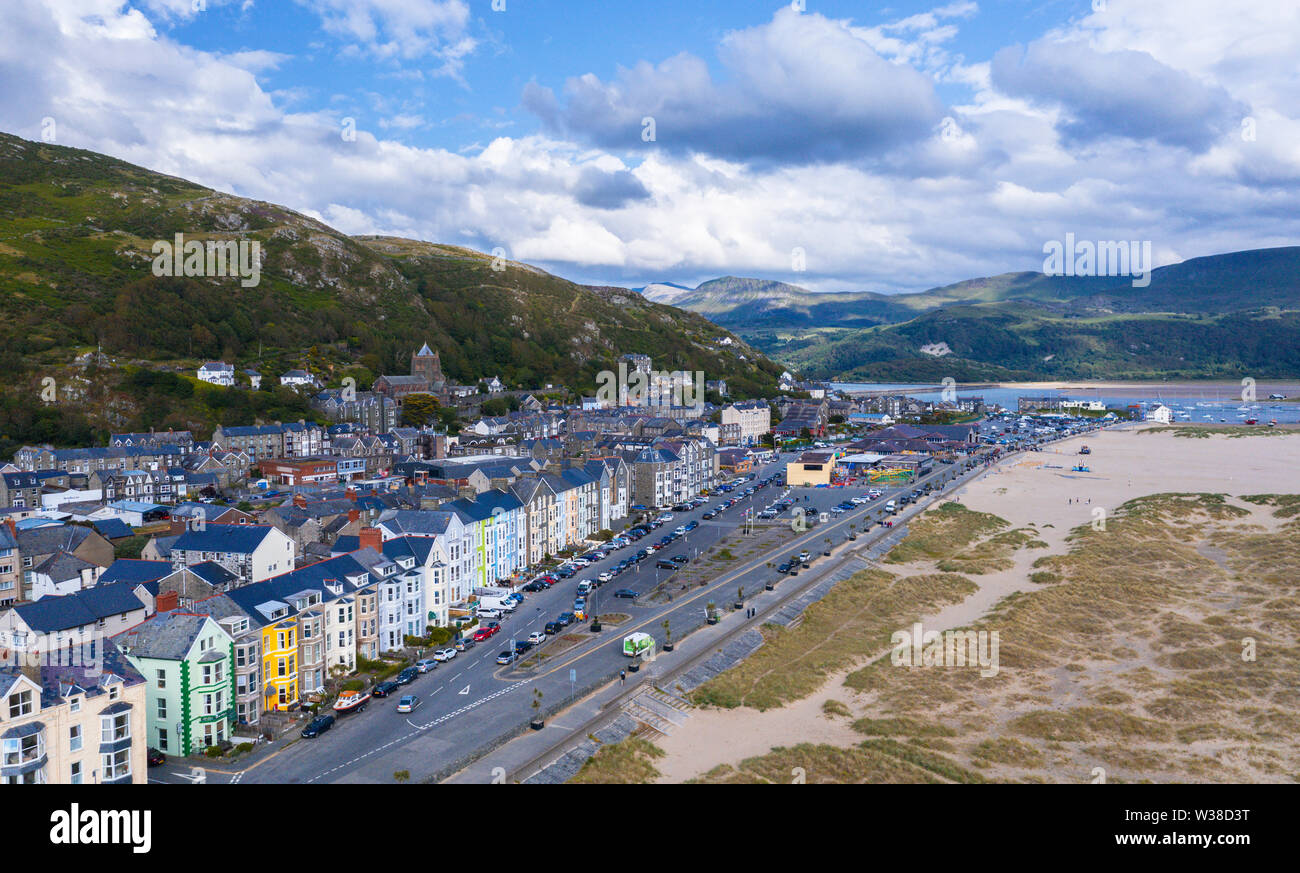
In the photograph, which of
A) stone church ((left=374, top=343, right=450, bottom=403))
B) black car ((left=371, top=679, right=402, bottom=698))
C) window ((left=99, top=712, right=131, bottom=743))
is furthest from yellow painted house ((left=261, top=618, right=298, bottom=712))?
stone church ((left=374, top=343, right=450, bottom=403))

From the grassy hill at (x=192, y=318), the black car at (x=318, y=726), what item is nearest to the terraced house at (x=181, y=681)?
the black car at (x=318, y=726)

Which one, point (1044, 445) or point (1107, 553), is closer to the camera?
point (1107, 553)

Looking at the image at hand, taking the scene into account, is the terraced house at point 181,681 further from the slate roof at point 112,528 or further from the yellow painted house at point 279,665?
the slate roof at point 112,528

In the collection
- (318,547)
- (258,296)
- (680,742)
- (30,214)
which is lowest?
(680,742)

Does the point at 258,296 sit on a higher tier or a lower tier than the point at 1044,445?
higher

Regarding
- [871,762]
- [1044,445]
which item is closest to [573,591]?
[871,762]
